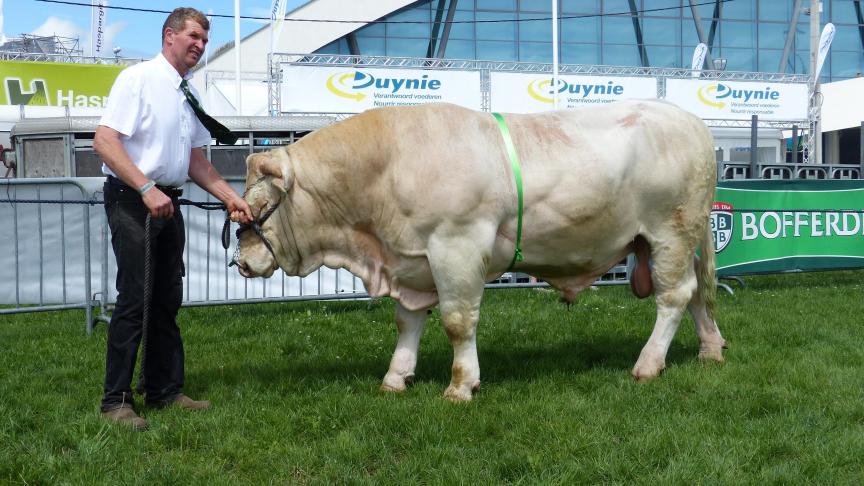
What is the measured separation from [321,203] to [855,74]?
48771 mm

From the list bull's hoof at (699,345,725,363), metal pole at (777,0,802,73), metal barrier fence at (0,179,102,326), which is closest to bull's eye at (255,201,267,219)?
bull's hoof at (699,345,725,363)

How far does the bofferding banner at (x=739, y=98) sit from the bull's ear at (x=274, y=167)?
65.1 feet

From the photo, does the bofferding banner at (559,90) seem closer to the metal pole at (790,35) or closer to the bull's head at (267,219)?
the bull's head at (267,219)

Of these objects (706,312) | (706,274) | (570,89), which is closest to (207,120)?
(706,274)

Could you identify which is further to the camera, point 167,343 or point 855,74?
point 855,74

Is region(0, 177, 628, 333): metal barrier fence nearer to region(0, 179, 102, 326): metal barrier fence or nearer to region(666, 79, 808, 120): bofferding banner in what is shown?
region(0, 179, 102, 326): metal barrier fence

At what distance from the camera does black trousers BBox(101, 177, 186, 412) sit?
4703mm

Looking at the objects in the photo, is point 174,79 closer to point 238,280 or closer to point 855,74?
point 238,280

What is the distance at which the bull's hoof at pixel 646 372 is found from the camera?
18.3 feet

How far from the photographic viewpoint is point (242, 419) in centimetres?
473

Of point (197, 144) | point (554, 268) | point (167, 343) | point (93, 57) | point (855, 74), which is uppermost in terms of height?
point (855, 74)

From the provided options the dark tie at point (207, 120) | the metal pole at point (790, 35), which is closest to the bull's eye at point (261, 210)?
→ the dark tie at point (207, 120)

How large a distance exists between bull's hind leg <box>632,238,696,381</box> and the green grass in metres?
0.16

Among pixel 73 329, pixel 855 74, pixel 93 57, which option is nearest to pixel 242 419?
pixel 73 329
